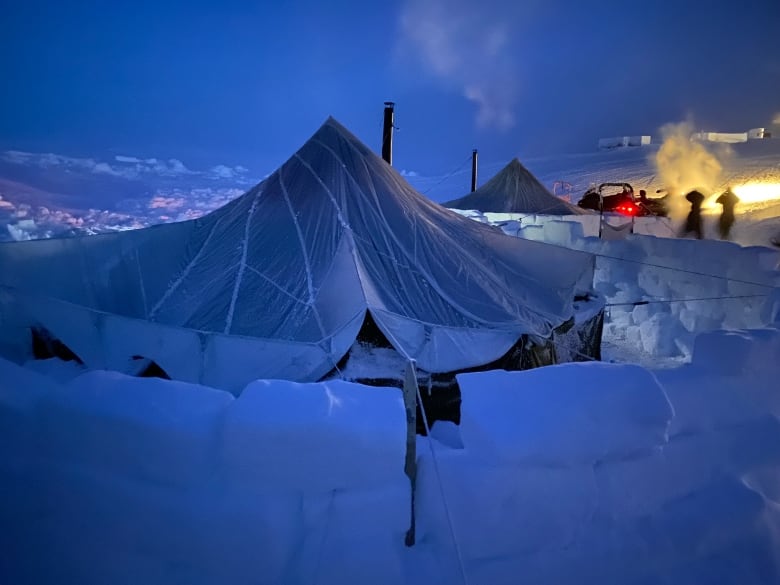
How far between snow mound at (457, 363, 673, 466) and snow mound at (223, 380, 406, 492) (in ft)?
0.91

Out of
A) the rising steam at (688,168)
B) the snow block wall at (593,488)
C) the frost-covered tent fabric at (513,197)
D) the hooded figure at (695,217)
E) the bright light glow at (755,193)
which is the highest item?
the rising steam at (688,168)

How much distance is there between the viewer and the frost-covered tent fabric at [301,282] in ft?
9.98

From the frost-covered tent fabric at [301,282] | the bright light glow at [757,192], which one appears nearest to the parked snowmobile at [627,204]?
the bright light glow at [757,192]

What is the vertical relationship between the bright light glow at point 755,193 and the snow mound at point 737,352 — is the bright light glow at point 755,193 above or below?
above

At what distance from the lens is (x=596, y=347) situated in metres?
5.09

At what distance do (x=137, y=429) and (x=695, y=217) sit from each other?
14.2 metres

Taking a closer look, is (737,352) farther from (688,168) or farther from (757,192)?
(688,168)

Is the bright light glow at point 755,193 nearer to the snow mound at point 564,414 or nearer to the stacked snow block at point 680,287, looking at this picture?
the stacked snow block at point 680,287

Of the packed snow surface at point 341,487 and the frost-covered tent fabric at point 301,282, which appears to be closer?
the packed snow surface at point 341,487

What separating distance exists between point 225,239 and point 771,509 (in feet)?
14.2

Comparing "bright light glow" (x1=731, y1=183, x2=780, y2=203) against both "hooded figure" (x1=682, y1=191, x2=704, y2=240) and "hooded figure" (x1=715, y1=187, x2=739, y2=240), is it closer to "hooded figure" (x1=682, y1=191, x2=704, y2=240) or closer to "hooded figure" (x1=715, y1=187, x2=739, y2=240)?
"hooded figure" (x1=715, y1=187, x2=739, y2=240)

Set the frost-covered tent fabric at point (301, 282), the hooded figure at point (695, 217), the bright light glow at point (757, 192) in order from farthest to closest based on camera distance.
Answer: the bright light glow at point (757, 192) → the hooded figure at point (695, 217) → the frost-covered tent fabric at point (301, 282)

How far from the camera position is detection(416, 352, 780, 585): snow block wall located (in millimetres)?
1314

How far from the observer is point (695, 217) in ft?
39.3
